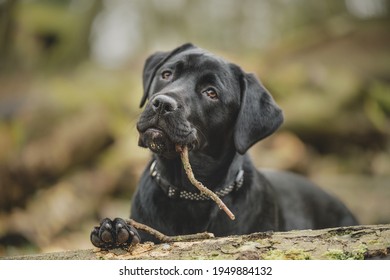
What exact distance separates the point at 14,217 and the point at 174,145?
3350 millimetres

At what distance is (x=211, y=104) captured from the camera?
3443mm

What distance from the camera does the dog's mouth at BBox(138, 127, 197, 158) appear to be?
310cm

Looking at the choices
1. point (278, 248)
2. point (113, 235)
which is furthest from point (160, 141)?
point (278, 248)

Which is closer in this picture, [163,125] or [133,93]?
[163,125]

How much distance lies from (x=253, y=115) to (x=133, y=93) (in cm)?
482

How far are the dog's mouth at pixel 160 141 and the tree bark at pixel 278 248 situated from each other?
0.58 metres

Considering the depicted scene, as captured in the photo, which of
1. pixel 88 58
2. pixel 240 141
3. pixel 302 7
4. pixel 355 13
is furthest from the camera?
pixel 302 7

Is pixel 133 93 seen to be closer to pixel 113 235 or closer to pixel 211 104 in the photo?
pixel 211 104

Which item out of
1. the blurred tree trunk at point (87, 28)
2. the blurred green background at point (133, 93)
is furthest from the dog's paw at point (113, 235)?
the blurred tree trunk at point (87, 28)

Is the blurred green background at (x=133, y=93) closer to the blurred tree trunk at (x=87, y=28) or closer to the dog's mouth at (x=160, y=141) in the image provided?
the blurred tree trunk at (x=87, y=28)

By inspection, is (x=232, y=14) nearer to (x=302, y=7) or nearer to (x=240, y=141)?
(x=302, y=7)

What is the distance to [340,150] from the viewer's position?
7973mm

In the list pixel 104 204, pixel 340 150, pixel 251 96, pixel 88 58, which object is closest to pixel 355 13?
pixel 340 150

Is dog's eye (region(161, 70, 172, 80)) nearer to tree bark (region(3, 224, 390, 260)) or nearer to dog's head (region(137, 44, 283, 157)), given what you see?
dog's head (region(137, 44, 283, 157))
